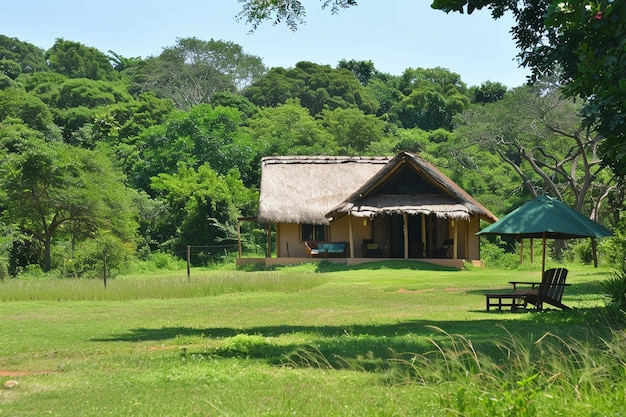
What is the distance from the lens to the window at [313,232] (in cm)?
3859

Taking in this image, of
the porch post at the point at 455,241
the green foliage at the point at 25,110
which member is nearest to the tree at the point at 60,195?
the porch post at the point at 455,241

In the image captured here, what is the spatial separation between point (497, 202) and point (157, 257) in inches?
759

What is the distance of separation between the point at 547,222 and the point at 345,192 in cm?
2200

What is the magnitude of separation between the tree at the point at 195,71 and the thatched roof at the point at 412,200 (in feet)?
140

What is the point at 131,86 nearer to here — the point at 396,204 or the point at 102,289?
the point at 396,204

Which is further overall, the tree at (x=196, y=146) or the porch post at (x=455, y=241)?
the tree at (x=196, y=146)

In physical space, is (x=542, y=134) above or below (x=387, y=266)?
above

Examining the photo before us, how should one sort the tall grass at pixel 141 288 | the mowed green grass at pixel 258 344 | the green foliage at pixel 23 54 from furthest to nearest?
1. the green foliage at pixel 23 54
2. the tall grass at pixel 141 288
3. the mowed green grass at pixel 258 344

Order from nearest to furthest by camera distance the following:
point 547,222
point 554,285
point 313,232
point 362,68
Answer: point 554,285, point 547,222, point 313,232, point 362,68

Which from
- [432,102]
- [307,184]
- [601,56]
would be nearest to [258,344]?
[601,56]

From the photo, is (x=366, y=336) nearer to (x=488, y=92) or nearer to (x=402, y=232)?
(x=402, y=232)

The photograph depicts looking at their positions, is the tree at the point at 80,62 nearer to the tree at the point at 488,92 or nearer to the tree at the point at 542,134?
the tree at the point at 488,92

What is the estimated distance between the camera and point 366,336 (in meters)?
12.0

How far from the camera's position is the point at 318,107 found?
240 feet
